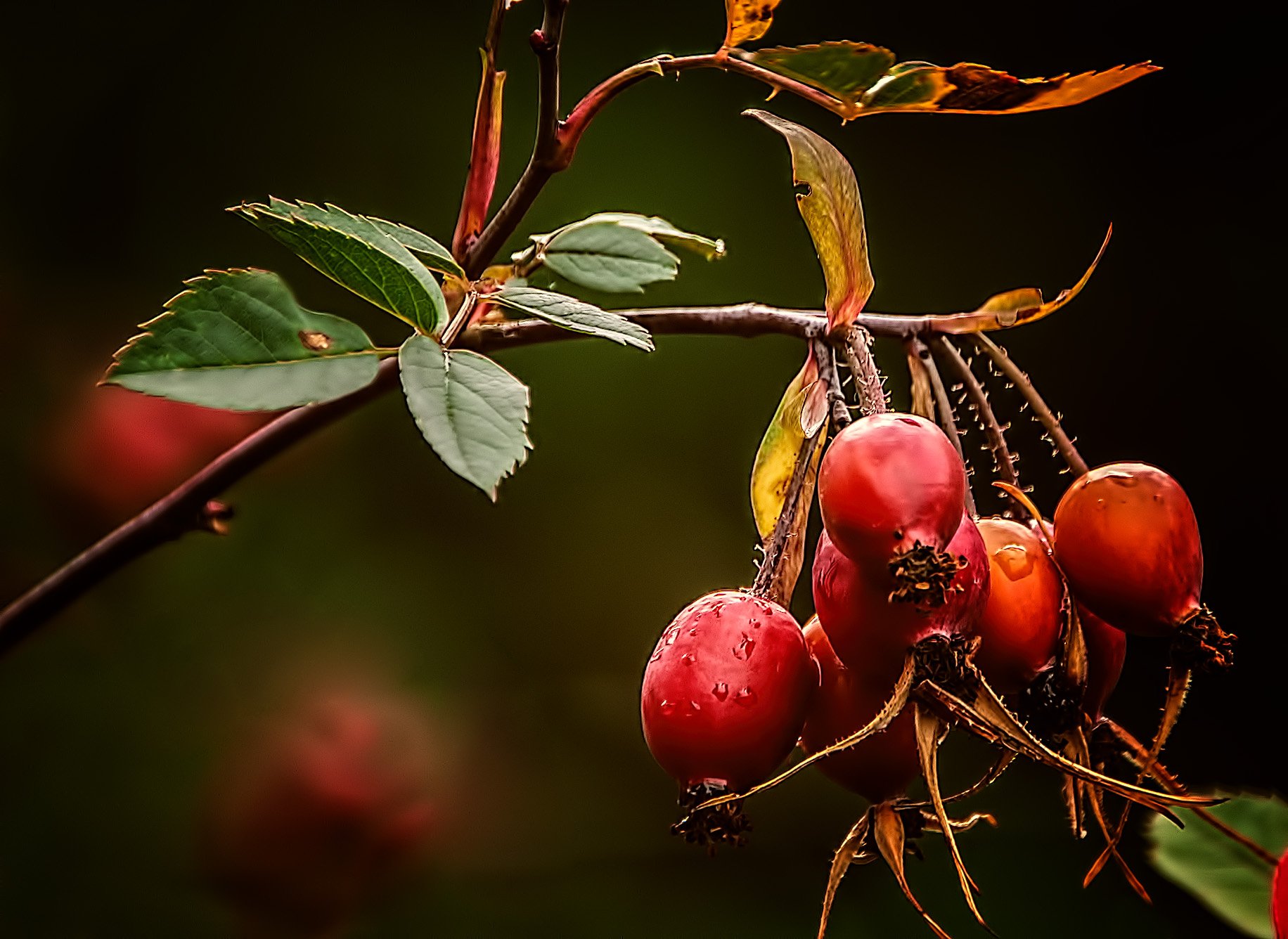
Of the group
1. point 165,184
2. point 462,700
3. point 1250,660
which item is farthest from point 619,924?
point 165,184

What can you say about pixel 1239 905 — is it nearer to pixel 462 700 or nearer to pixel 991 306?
pixel 991 306

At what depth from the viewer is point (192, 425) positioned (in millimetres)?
1434

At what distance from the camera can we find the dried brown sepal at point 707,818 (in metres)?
0.54

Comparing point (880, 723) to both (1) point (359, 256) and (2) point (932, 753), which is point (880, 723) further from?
(1) point (359, 256)

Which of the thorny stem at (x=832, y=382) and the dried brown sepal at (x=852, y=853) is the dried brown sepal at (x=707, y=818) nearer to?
the dried brown sepal at (x=852, y=853)

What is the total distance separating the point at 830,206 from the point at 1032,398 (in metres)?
0.19

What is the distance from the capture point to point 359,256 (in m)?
0.50

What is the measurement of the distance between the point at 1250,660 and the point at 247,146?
207cm

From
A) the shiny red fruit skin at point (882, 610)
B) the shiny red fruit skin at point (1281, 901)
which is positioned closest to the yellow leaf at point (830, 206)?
the shiny red fruit skin at point (882, 610)

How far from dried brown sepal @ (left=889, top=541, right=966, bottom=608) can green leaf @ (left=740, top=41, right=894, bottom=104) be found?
0.82 ft

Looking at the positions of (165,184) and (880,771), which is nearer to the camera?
(880,771)

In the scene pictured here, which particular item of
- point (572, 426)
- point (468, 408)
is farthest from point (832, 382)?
point (572, 426)

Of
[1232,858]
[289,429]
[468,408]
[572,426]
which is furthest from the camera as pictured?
[572,426]

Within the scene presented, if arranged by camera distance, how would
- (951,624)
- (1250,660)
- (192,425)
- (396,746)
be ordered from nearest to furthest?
(951,624) → (192,425) → (396,746) → (1250,660)
